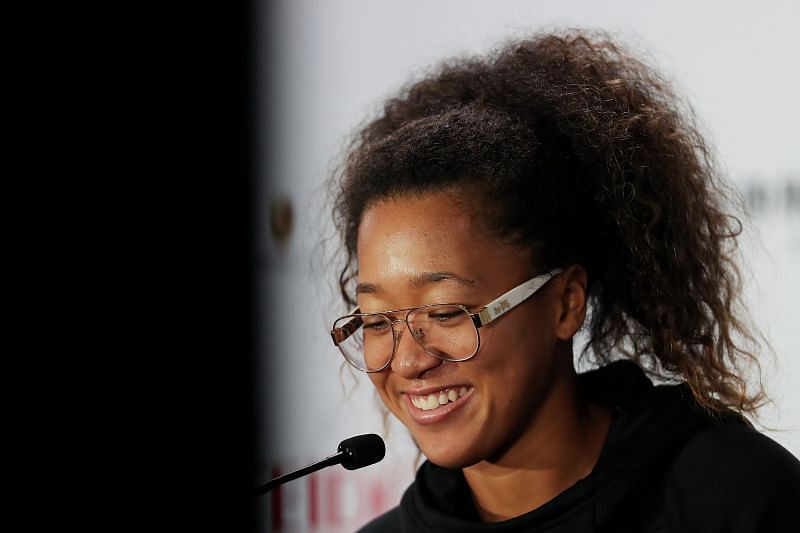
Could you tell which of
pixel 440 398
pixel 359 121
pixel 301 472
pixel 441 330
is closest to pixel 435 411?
pixel 440 398

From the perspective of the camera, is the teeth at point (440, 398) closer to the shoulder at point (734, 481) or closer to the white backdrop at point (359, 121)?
the shoulder at point (734, 481)

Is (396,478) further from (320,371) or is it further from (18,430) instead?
(18,430)

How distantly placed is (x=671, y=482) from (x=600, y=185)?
45 cm

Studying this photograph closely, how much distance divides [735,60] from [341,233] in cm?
104

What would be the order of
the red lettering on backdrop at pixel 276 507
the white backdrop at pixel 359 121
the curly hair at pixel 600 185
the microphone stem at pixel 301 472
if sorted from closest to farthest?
the microphone stem at pixel 301 472 → the curly hair at pixel 600 185 → the white backdrop at pixel 359 121 → the red lettering on backdrop at pixel 276 507

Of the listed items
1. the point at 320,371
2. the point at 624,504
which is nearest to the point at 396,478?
the point at 320,371

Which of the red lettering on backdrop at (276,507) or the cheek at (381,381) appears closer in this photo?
the cheek at (381,381)

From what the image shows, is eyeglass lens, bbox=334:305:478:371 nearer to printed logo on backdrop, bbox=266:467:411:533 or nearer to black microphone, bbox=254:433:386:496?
black microphone, bbox=254:433:386:496

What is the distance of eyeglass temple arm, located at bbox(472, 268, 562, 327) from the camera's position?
144cm

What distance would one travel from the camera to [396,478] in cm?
258

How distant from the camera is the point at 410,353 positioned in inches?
57.6

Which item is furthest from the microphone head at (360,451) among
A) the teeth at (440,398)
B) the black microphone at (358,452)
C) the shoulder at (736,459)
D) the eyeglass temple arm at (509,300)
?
the shoulder at (736,459)

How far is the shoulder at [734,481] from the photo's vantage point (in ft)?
4.70

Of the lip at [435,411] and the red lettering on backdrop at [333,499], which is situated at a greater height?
the lip at [435,411]
